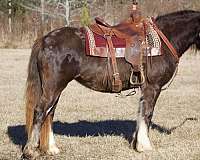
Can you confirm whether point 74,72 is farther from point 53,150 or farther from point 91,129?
point 91,129

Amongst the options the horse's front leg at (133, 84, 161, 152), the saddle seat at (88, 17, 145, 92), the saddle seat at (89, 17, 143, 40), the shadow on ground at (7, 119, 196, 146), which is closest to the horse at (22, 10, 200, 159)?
the horse's front leg at (133, 84, 161, 152)

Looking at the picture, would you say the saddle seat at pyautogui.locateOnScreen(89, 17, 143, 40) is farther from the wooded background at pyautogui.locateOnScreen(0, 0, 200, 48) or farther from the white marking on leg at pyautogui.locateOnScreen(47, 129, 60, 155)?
the wooded background at pyautogui.locateOnScreen(0, 0, 200, 48)

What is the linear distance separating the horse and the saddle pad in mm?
73

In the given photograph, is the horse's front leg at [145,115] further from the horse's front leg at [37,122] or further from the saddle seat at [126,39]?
the horse's front leg at [37,122]

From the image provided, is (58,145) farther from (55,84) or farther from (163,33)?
(163,33)

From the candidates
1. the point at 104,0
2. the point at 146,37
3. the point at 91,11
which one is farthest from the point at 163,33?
the point at 104,0

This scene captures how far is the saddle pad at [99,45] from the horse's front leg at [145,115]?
689 mm

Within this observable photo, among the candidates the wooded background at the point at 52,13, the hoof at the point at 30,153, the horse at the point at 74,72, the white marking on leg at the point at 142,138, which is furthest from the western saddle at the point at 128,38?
the wooded background at the point at 52,13

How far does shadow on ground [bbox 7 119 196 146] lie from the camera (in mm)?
8094

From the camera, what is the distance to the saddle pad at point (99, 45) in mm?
6641

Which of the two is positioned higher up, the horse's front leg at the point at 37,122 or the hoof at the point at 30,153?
the horse's front leg at the point at 37,122

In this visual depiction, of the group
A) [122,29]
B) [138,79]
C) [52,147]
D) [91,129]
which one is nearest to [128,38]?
[122,29]

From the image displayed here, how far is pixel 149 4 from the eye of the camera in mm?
33656

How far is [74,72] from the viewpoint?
6590 mm
